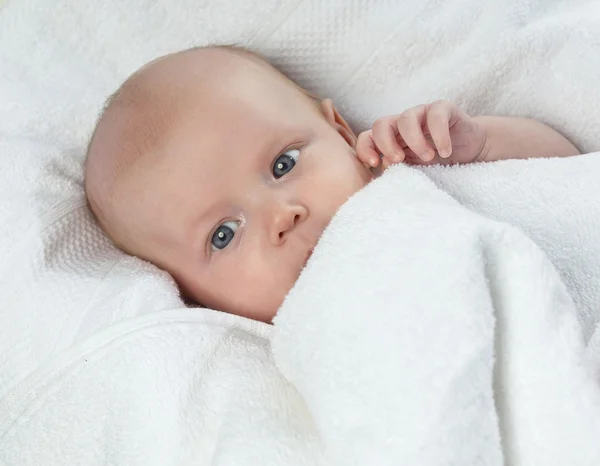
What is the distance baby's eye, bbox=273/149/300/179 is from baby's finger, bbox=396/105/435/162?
0.48 feet

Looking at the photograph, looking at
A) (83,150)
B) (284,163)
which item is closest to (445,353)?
(284,163)

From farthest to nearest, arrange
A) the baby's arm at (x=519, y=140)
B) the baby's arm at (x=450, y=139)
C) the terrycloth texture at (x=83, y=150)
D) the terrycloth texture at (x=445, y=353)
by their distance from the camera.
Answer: the baby's arm at (x=519, y=140), the baby's arm at (x=450, y=139), the terrycloth texture at (x=83, y=150), the terrycloth texture at (x=445, y=353)

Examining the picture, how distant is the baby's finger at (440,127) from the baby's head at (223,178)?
12 cm

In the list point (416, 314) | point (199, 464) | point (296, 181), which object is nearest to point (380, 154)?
point (296, 181)

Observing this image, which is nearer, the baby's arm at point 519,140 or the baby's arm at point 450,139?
the baby's arm at point 450,139

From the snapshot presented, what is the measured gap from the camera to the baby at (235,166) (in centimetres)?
89

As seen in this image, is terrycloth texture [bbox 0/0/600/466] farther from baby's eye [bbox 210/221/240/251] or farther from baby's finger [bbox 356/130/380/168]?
baby's finger [bbox 356/130/380/168]

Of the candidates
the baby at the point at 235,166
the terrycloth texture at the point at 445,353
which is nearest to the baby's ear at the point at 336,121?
the baby at the point at 235,166

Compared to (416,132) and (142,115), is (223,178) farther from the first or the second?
(416,132)

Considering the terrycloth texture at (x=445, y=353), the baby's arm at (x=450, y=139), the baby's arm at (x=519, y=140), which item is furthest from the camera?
the baby's arm at (x=519, y=140)

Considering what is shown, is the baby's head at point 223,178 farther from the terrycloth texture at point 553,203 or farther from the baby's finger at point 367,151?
the terrycloth texture at point 553,203

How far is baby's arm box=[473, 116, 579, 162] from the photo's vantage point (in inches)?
40.3

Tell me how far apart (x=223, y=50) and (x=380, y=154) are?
0.31 meters

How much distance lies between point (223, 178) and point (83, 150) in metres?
0.36
